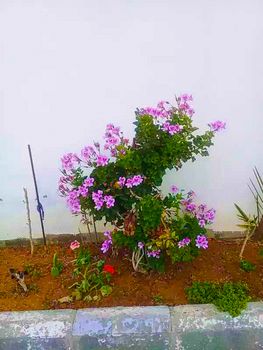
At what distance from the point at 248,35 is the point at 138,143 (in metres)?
1.05

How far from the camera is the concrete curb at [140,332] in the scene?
9.72ft

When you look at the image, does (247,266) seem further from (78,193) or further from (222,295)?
(78,193)

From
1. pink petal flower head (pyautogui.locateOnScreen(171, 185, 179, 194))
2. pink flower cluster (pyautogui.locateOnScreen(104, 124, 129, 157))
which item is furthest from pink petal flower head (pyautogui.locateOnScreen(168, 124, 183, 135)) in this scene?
pink petal flower head (pyautogui.locateOnScreen(171, 185, 179, 194))

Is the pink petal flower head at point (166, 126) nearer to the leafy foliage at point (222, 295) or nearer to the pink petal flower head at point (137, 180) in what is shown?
Answer: the pink petal flower head at point (137, 180)

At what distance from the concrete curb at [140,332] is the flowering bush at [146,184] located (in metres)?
0.41

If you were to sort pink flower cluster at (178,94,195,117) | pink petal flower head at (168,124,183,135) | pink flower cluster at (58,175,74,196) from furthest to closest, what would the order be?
pink flower cluster at (58,175,74,196)
pink flower cluster at (178,94,195,117)
pink petal flower head at (168,124,183,135)

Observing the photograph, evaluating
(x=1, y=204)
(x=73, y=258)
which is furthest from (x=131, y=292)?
(x=1, y=204)

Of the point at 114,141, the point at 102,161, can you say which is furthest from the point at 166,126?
the point at 102,161

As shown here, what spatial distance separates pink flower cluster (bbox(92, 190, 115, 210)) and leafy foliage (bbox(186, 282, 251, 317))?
0.71 m

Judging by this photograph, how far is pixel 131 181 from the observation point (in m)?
3.15

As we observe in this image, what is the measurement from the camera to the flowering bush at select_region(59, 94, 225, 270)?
124 inches

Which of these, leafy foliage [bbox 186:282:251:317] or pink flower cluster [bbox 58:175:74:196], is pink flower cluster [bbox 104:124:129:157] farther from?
leafy foliage [bbox 186:282:251:317]

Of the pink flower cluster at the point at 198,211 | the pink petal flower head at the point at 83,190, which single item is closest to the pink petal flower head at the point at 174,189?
the pink flower cluster at the point at 198,211

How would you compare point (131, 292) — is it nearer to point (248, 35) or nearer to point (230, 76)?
point (230, 76)
